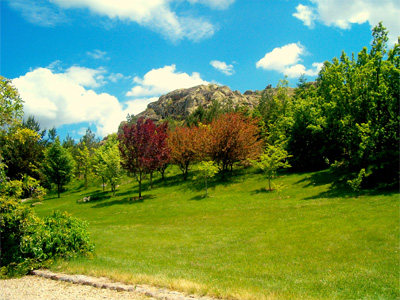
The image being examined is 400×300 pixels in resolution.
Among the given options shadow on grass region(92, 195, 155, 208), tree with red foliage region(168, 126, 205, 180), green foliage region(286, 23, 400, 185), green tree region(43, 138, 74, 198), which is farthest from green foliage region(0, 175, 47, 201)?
green tree region(43, 138, 74, 198)

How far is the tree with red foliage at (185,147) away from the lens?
4603 cm

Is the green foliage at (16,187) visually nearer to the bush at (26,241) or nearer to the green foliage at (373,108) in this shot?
the bush at (26,241)

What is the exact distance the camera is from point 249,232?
16.9 m

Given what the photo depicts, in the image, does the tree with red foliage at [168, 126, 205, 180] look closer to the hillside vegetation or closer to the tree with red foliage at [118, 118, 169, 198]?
the hillside vegetation

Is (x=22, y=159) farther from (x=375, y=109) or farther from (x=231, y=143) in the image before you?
(x=375, y=109)

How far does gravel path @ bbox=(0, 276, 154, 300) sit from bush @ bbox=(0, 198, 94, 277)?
37.3 inches

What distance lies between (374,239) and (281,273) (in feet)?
20.4


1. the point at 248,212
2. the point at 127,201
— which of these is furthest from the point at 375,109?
the point at 127,201

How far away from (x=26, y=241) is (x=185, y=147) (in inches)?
1471

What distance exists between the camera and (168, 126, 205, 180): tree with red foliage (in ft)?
151

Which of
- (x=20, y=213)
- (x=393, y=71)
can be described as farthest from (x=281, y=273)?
(x=393, y=71)

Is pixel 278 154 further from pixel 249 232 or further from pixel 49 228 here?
pixel 49 228

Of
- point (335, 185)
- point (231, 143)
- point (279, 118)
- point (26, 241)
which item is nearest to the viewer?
point (26, 241)

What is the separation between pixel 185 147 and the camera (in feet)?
155
